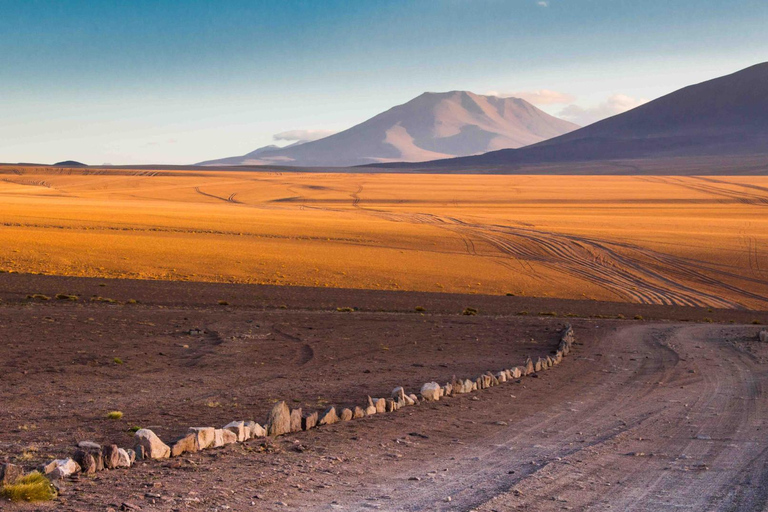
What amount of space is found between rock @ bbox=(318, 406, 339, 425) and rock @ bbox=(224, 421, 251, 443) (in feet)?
4.11

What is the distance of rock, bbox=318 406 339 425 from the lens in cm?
958

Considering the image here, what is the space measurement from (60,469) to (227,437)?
6.65 ft

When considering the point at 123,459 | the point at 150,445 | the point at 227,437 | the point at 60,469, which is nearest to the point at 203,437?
the point at 227,437

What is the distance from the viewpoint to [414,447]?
28.7 ft

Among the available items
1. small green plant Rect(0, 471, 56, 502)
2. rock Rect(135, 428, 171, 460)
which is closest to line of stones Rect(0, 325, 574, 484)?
rock Rect(135, 428, 171, 460)

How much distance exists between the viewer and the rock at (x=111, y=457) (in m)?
7.08

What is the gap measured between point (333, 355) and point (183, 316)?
6.11 m

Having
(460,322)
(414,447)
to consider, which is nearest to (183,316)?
(460,322)

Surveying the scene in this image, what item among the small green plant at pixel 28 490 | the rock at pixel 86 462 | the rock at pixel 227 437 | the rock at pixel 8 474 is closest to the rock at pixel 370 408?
the rock at pixel 227 437

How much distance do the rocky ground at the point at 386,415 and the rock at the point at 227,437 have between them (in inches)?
5.5

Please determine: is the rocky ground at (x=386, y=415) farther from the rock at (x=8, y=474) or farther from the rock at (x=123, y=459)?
the rock at (x=8, y=474)

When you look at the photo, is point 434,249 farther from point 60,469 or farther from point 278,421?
point 60,469

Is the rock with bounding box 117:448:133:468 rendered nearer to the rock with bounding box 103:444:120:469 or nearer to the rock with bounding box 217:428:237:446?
the rock with bounding box 103:444:120:469

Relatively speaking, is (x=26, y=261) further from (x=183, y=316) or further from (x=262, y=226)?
(x=262, y=226)
